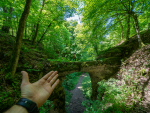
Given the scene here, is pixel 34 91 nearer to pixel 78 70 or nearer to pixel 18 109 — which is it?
pixel 18 109

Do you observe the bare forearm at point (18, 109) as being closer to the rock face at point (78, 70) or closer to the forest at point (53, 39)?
the forest at point (53, 39)

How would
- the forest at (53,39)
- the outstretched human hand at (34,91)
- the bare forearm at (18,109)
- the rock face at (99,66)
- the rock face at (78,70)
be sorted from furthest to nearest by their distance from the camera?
1. the rock face at (99,66)
2. the rock face at (78,70)
3. the forest at (53,39)
4. the outstretched human hand at (34,91)
5. the bare forearm at (18,109)

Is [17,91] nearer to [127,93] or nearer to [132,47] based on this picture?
[127,93]

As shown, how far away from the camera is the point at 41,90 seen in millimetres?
1493

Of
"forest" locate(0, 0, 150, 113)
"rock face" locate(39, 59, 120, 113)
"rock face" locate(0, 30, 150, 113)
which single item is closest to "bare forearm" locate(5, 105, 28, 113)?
"forest" locate(0, 0, 150, 113)

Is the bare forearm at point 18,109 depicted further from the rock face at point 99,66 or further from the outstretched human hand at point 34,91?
the rock face at point 99,66

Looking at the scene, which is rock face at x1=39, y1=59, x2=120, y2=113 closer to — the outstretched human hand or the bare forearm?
the outstretched human hand

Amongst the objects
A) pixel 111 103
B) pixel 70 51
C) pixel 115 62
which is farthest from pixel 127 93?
pixel 70 51

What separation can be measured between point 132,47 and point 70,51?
9.94 m

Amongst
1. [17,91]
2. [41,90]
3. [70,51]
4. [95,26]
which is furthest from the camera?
[70,51]

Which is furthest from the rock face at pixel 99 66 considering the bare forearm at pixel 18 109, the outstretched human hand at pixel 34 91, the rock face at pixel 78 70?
the bare forearm at pixel 18 109

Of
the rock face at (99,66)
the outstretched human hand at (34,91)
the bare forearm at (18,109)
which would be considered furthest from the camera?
the rock face at (99,66)

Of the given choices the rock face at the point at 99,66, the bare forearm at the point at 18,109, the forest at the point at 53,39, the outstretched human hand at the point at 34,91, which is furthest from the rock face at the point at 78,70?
the bare forearm at the point at 18,109

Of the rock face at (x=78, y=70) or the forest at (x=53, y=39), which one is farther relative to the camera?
the rock face at (x=78, y=70)
